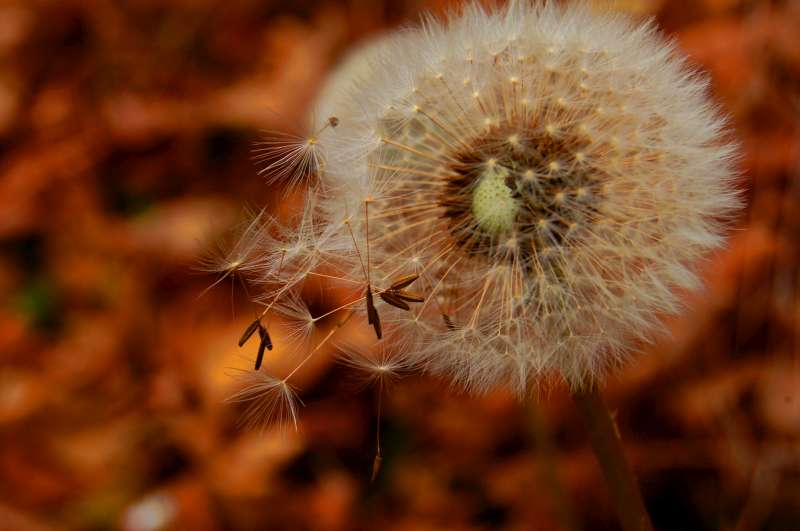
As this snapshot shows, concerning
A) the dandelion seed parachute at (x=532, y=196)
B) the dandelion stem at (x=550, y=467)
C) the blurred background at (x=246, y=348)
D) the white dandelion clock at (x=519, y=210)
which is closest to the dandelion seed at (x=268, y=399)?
the white dandelion clock at (x=519, y=210)

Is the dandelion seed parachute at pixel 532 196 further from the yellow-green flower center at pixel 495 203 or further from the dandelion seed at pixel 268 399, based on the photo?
the dandelion seed at pixel 268 399

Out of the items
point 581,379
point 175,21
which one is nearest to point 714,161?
point 581,379

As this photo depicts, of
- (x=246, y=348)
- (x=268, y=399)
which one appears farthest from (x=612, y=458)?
(x=246, y=348)

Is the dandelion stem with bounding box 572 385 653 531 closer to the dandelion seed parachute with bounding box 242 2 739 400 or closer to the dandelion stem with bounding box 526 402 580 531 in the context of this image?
the dandelion seed parachute with bounding box 242 2 739 400

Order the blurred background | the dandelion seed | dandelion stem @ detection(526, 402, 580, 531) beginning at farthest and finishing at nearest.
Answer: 1. the blurred background
2. dandelion stem @ detection(526, 402, 580, 531)
3. the dandelion seed

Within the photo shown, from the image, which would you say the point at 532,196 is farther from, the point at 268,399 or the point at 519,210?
the point at 268,399

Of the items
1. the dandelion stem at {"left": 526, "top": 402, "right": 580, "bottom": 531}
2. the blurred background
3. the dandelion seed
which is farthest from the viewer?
the blurred background

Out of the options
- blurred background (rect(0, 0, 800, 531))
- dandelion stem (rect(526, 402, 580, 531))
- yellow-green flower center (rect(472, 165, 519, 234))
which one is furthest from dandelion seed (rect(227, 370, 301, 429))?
dandelion stem (rect(526, 402, 580, 531))

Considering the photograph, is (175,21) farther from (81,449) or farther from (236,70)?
(81,449)
